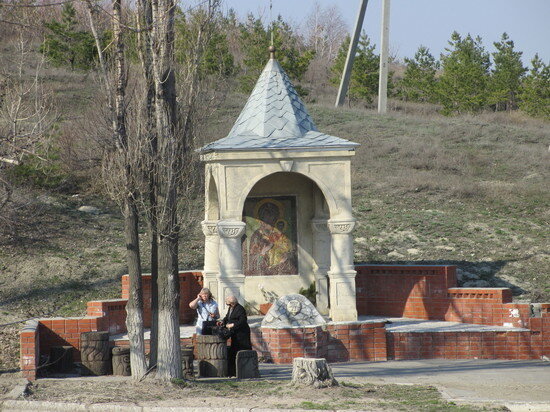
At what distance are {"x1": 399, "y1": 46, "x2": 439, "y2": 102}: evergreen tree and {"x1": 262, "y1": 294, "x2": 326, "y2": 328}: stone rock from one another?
35352 mm

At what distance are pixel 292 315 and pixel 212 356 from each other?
215 cm

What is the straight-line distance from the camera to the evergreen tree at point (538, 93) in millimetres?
44688

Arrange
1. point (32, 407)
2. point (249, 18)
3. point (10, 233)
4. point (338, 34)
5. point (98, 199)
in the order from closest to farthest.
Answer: point (32, 407)
point (10, 233)
point (98, 199)
point (249, 18)
point (338, 34)

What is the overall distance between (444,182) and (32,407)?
1933cm

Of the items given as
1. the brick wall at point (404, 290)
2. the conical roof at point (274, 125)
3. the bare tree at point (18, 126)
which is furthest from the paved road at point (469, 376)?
the bare tree at point (18, 126)

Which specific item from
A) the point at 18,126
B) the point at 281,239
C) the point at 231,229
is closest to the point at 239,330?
the point at 231,229

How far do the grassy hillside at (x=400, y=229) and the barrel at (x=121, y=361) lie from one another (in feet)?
6.22

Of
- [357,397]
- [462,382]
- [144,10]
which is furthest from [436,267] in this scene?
[144,10]

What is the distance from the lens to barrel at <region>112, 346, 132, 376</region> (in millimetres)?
12539

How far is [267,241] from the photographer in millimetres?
16672

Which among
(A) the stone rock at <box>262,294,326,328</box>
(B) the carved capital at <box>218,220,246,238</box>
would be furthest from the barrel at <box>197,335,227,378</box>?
(B) the carved capital at <box>218,220,246,238</box>

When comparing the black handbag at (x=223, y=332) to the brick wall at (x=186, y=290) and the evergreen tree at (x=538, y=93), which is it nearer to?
the brick wall at (x=186, y=290)

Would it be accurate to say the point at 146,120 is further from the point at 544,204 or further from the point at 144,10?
the point at 544,204

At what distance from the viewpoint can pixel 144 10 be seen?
1162 centimetres
